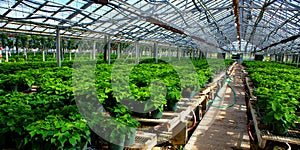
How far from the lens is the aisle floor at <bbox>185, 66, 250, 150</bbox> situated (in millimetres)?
5121

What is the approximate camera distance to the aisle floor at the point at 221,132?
5121 millimetres

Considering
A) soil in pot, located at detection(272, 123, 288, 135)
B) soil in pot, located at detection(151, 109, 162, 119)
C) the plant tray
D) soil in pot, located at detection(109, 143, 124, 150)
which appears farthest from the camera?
soil in pot, located at detection(151, 109, 162, 119)

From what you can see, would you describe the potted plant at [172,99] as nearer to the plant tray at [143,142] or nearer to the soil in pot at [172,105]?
the soil in pot at [172,105]

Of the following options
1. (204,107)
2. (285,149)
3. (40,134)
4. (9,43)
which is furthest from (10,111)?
(9,43)

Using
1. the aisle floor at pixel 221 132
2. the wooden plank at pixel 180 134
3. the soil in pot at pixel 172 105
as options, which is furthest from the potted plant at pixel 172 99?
the aisle floor at pixel 221 132

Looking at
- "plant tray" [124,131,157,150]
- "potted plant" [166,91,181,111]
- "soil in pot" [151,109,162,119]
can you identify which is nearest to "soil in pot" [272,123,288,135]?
"potted plant" [166,91,181,111]

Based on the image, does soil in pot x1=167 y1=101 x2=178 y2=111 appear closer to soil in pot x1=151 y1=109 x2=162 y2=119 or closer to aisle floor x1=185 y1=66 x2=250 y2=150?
soil in pot x1=151 y1=109 x2=162 y2=119

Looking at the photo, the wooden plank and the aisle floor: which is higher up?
the wooden plank

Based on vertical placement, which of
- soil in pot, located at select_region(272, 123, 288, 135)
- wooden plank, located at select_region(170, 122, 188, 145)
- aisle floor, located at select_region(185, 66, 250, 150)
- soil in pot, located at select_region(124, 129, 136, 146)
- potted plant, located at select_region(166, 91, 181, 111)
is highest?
potted plant, located at select_region(166, 91, 181, 111)

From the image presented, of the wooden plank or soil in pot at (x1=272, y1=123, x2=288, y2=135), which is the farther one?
the wooden plank

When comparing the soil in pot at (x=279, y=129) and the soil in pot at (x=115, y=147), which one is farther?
the soil in pot at (x=279, y=129)

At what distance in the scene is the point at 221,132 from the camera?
236 inches

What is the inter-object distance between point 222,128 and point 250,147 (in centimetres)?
115

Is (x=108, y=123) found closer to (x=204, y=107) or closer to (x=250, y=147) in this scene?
(x=250, y=147)
